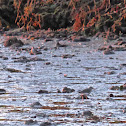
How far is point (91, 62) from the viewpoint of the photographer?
9.45m

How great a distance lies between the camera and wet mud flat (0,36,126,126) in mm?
4814

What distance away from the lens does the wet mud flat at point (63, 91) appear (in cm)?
481

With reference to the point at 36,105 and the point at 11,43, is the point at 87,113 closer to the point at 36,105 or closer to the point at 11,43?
the point at 36,105

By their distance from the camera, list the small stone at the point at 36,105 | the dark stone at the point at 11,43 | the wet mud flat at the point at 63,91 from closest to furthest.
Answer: the wet mud flat at the point at 63,91, the small stone at the point at 36,105, the dark stone at the point at 11,43

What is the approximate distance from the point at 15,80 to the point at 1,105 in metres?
1.82

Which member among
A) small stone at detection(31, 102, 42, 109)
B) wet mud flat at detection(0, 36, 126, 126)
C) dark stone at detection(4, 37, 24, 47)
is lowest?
dark stone at detection(4, 37, 24, 47)

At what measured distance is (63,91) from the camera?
20.4 ft

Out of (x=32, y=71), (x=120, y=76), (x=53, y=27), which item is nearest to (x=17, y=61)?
(x=32, y=71)

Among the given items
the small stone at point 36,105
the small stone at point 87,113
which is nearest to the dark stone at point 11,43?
the small stone at point 36,105

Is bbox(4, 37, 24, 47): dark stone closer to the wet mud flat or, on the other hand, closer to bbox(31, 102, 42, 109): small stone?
the wet mud flat

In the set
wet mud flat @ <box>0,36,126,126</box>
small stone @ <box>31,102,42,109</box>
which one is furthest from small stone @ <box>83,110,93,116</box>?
small stone @ <box>31,102,42,109</box>

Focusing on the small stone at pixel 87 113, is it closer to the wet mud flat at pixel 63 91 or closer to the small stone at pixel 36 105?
the wet mud flat at pixel 63 91

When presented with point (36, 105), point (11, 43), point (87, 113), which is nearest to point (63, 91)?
point (36, 105)

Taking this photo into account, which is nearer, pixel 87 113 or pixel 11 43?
pixel 87 113
